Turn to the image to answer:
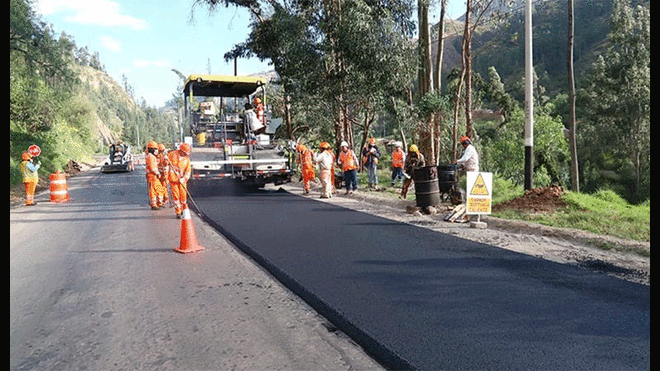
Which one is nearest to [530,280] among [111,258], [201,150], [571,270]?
[571,270]

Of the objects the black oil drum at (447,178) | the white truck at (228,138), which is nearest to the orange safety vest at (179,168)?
the white truck at (228,138)

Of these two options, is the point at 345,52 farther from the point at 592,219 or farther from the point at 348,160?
the point at 592,219

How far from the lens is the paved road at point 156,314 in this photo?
3225 mm

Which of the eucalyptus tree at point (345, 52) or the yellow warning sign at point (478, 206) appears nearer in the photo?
the yellow warning sign at point (478, 206)

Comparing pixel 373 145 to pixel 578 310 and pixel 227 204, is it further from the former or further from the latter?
pixel 578 310

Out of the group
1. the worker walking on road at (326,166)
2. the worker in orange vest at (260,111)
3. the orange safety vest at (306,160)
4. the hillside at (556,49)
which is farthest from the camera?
the hillside at (556,49)

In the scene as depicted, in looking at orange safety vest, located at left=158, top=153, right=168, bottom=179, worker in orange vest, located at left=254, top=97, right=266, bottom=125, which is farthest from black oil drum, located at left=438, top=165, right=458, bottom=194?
orange safety vest, located at left=158, top=153, right=168, bottom=179

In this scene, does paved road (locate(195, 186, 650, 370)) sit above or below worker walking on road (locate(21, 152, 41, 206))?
below

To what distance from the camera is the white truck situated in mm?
13547

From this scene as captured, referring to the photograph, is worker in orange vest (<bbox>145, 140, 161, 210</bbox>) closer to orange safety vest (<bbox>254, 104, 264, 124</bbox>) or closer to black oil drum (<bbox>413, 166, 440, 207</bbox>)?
orange safety vest (<bbox>254, 104, 264, 124</bbox>)

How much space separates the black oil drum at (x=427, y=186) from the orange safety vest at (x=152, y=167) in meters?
5.88

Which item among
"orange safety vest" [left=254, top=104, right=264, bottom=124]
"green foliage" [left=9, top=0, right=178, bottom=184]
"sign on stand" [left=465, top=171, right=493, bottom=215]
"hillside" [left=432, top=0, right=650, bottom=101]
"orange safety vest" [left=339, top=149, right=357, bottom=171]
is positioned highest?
"hillside" [left=432, top=0, right=650, bottom=101]

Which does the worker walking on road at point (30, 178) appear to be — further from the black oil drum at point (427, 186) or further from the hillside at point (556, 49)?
the hillside at point (556, 49)

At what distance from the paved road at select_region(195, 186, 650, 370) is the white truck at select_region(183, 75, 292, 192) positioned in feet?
20.2
